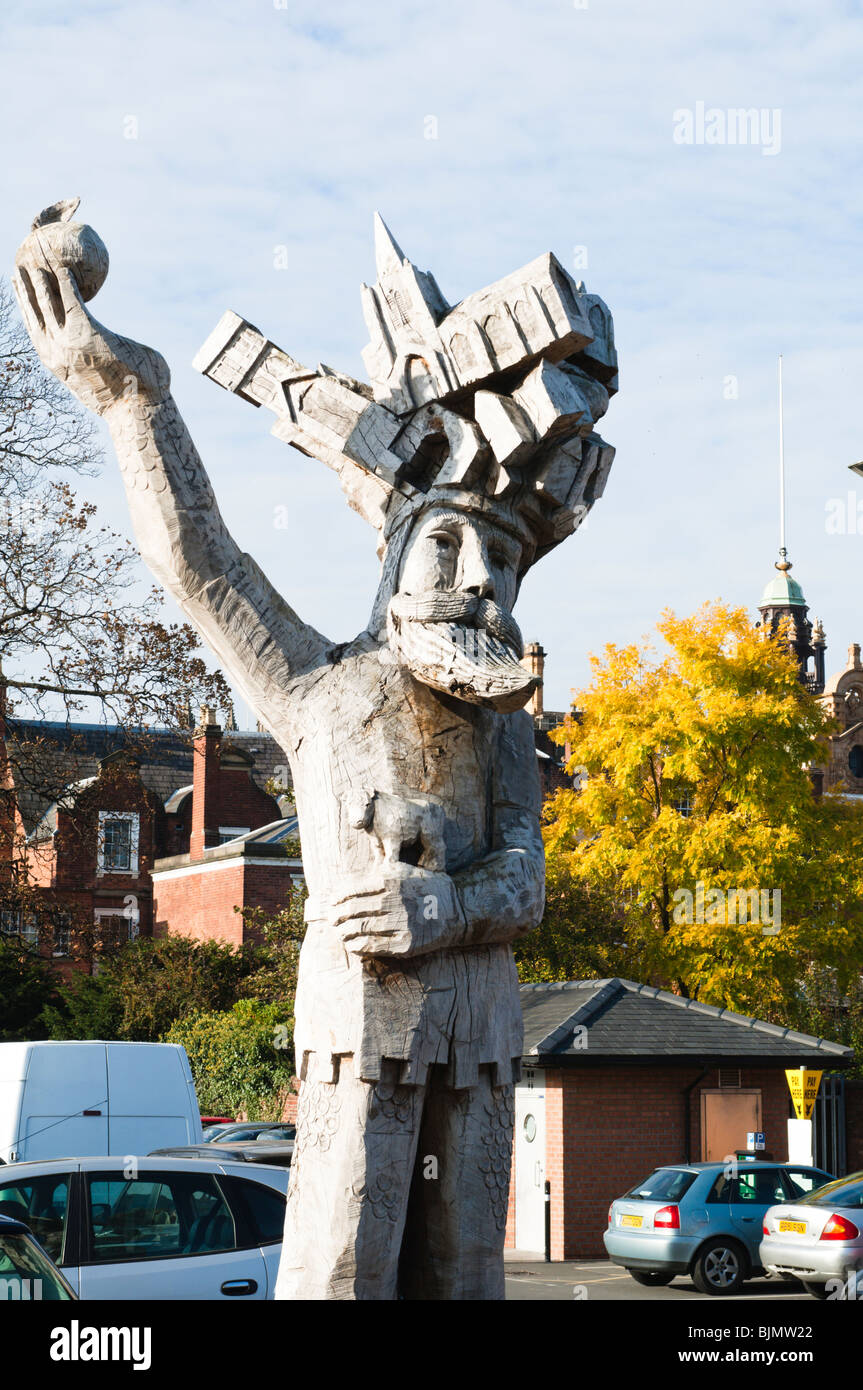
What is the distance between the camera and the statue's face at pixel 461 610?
393 centimetres

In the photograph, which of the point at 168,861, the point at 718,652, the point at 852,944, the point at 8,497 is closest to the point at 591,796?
the point at 718,652

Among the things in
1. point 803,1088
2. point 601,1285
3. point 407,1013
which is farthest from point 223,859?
point 407,1013

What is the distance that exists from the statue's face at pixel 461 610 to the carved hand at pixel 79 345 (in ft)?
2.78

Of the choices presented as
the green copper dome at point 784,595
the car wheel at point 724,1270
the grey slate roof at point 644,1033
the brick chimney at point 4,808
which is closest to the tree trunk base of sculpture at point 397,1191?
the brick chimney at point 4,808

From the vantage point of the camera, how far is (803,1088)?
70.6 ft

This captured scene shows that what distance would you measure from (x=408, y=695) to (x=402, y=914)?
662mm

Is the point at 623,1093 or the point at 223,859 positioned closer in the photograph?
the point at 623,1093

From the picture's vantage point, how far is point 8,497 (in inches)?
727

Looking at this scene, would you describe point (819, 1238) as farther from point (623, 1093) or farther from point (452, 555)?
point (452, 555)

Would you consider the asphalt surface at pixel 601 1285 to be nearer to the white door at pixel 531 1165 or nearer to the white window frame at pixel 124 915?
the white door at pixel 531 1165

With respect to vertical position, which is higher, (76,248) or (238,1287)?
(76,248)

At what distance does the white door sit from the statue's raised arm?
59.4ft
